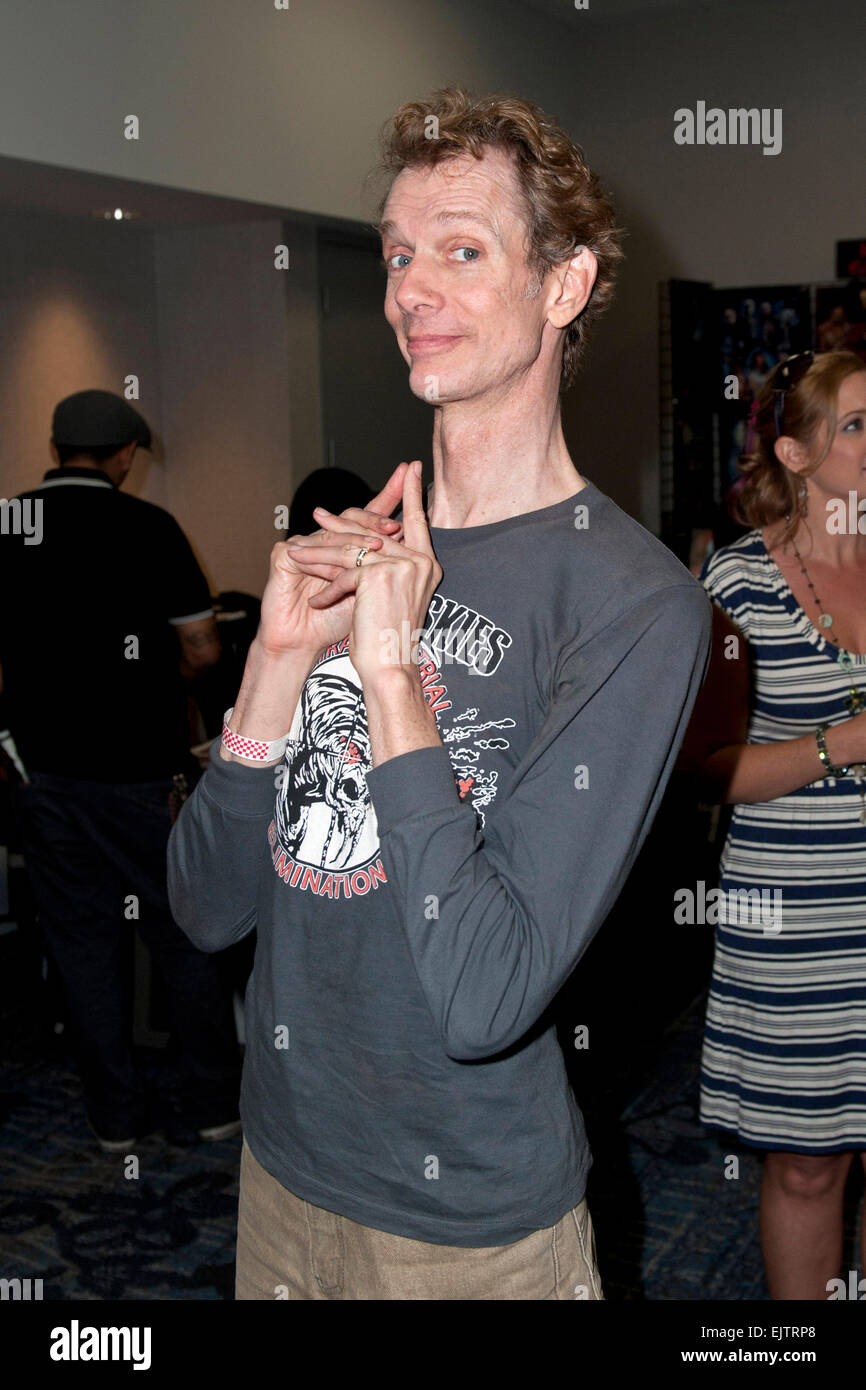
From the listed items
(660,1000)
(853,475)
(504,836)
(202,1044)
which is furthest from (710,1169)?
(504,836)

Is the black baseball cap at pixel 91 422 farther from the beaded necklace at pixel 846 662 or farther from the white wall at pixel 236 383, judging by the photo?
the beaded necklace at pixel 846 662

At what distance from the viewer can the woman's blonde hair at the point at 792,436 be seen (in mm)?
2139

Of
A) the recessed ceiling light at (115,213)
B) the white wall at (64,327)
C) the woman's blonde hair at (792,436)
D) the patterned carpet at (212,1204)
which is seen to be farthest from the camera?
the white wall at (64,327)

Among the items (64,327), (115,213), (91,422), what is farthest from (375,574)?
(64,327)

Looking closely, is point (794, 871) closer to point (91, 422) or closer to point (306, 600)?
point (306, 600)

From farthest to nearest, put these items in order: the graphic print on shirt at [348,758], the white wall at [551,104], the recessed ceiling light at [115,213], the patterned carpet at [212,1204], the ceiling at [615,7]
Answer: the ceiling at [615,7]
the recessed ceiling light at [115,213]
the white wall at [551,104]
the patterned carpet at [212,1204]
the graphic print on shirt at [348,758]

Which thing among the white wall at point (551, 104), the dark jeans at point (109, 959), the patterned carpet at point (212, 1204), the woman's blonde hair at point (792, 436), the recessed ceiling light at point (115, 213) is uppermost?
the white wall at point (551, 104)

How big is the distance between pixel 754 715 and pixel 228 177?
8.68 feet

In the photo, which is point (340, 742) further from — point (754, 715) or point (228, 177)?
point (228, 177)

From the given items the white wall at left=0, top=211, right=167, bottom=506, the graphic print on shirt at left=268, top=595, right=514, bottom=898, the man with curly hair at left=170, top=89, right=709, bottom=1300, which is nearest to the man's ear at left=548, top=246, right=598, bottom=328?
the man with curly hair at left=170, top=89, right=709, bottom=1300

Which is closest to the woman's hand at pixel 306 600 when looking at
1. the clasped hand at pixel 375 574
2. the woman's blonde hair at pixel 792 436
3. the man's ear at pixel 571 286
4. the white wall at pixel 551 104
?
the clasped hand at pixel 375 574

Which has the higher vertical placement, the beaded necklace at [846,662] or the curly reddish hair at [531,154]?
the curly reddish hair at [531,154]

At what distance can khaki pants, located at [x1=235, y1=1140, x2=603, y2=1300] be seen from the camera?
114cm

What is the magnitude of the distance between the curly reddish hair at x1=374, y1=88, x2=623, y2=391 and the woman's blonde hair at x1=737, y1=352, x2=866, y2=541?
3.32 feet
